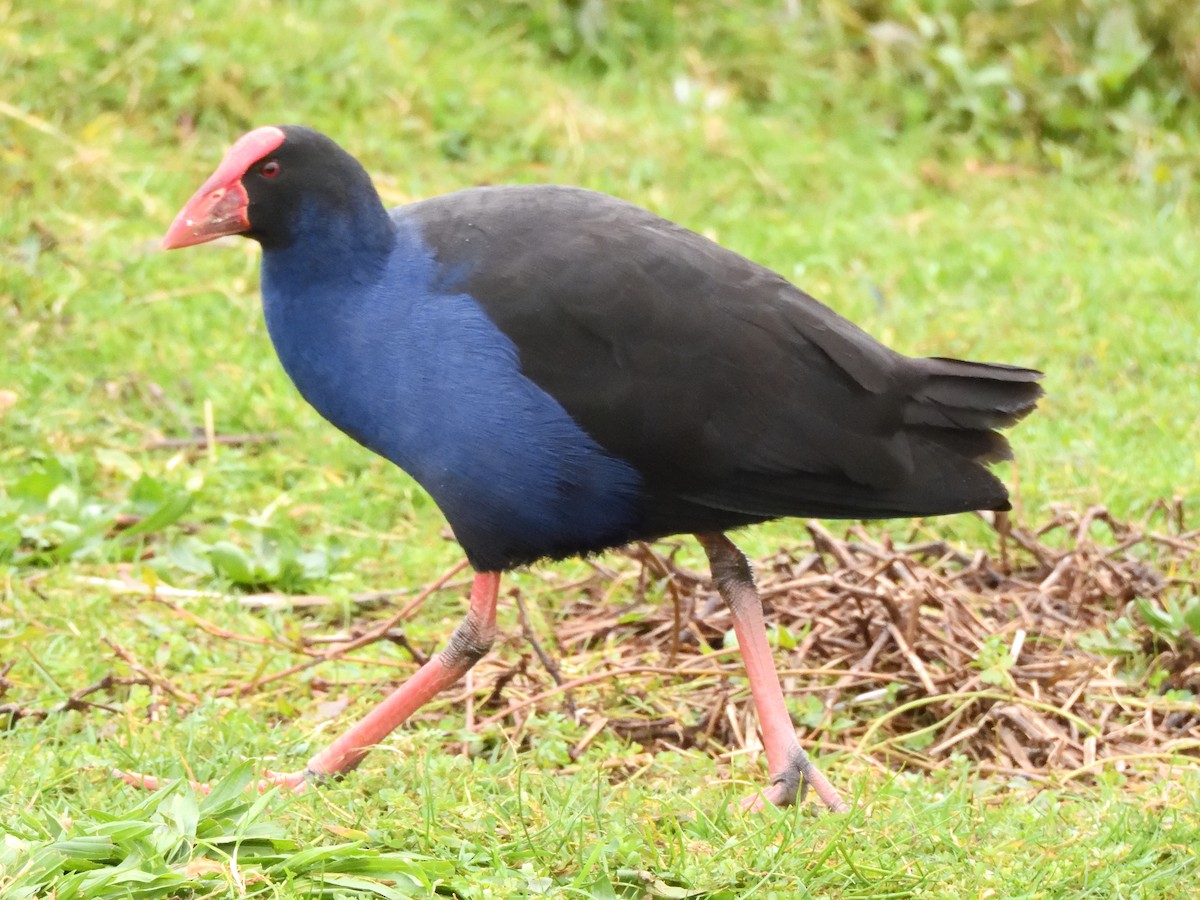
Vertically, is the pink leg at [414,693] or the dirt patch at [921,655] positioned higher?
the pink leg at [414,693]

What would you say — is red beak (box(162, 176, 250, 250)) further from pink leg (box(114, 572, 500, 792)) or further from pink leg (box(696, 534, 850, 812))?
pink leg (box(696, 534, 850, 812))

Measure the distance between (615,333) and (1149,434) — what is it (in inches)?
94.7

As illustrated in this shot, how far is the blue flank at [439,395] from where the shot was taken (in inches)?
109

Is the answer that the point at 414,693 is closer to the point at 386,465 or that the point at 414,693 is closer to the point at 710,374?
the point at 710,374

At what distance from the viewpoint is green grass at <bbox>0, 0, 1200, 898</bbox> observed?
8.00 feet

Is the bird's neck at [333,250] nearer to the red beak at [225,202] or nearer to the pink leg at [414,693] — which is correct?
the red beak at [225,202]

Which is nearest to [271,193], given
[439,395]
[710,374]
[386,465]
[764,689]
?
[439,395]

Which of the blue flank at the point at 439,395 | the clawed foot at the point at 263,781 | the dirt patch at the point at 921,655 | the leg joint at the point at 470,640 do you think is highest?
the blue flank at the point at 439,395

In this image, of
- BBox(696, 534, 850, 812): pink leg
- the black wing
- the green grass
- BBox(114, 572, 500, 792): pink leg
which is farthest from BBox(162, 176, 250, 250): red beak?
BBox(696, 534, 850, 812): pink leg

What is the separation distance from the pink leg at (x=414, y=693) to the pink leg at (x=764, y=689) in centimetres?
44

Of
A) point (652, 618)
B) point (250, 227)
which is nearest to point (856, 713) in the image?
point (652, 618)

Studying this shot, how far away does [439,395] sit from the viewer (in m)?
2.77

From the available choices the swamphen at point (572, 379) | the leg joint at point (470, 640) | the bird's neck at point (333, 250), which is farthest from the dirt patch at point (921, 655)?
the bird's neck at point (333, 250)

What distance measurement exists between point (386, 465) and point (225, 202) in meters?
1.60
